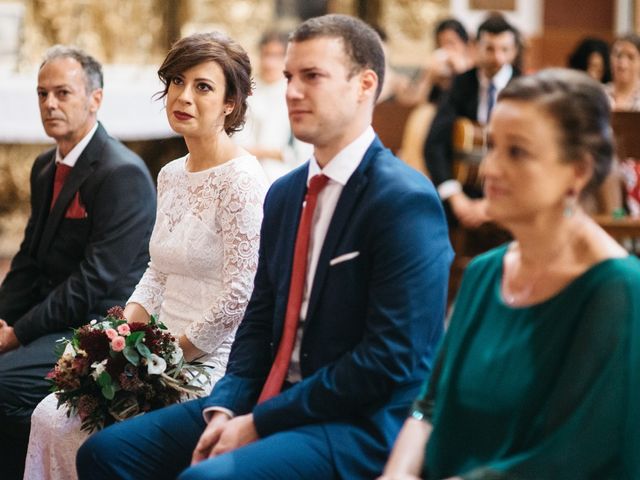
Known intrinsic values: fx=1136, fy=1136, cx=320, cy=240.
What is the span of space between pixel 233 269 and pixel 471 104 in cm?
408

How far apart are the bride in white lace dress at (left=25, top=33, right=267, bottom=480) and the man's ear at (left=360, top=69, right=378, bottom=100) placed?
2.21 ft

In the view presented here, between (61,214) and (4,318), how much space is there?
526mm

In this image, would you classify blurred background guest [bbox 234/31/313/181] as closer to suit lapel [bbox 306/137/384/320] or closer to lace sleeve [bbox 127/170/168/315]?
lace sleeve [bbox 127/170/168/315]

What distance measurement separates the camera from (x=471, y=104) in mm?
7262

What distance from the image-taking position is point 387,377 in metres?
2.77

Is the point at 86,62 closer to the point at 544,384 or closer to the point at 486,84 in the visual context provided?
the point at 544,384

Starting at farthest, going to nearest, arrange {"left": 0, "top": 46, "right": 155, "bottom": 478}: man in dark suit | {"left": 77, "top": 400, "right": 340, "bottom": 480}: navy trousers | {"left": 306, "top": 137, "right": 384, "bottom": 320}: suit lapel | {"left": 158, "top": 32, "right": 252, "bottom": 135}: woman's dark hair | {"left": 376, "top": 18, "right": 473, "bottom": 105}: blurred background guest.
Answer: {"left": 376, "top": 18, "right": 473, "bottom": 105}: blurred background guest
{"left": 0, "top": 46, "right": 155, "bottom": 478}: man in dark suit
{"left": 158, "top": 32, "right": 252, "bottom": 135}: woman's dark hair
{"left": 306, "top": 137, "right": 384, "bottom": 320}: suit lapel
{"left": 77, "top": 400, "right": 340, "bottom": 480}: navy trousers

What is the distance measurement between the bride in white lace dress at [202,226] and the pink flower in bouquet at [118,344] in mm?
283

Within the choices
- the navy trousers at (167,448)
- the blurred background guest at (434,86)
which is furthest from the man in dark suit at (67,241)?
the blurred background guest at (434,86)

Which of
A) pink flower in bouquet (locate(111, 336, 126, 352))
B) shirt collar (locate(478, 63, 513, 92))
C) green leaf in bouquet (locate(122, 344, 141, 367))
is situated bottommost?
green leaf in bouquet (locate(122, 344, 141, 367))

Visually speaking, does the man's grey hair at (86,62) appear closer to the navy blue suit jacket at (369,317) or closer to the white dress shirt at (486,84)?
the navy blue suit jacket at (369,317)

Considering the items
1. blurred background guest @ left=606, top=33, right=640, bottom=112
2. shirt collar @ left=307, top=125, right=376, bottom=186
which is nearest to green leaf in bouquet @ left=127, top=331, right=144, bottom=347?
shirt collar @ left=307, top=125, right=376, bottom=186

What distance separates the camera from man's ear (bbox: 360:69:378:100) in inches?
119

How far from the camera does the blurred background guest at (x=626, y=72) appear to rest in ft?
24.9
